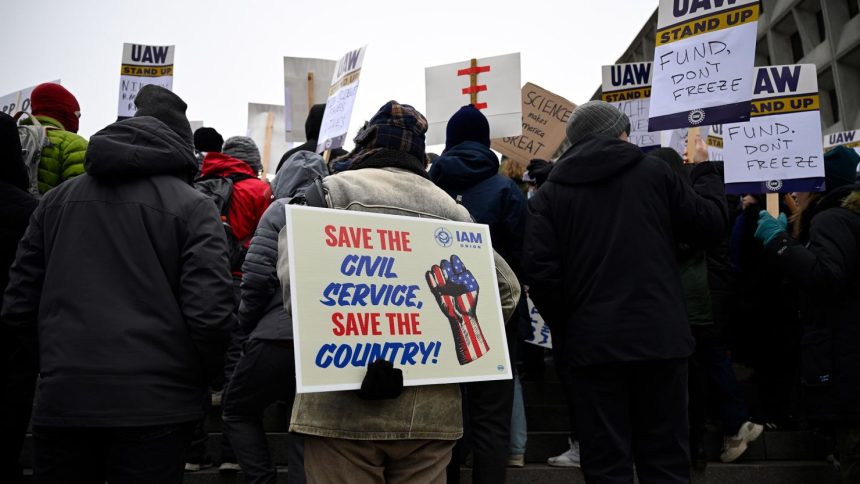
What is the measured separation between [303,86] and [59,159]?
3.52 metres

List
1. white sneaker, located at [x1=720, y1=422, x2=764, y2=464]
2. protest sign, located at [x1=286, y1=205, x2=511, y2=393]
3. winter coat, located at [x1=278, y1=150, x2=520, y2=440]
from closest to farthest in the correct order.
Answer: protest sign, located at [x1=286, y1=205, x2=511, y2=393] < winter coat, located at [x1=278, y1=150, x2=520, y2=440] < white sneaker, located at [x1=720, y1=422, x2=764, y2=464]

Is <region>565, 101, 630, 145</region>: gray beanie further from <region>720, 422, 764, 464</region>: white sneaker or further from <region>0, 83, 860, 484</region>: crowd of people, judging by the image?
<region>720, 422, 764, 464</region>: white sneaker

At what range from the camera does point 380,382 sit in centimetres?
213

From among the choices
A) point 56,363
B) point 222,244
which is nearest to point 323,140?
point 222,244

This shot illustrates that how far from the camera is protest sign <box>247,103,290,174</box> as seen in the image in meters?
8.79

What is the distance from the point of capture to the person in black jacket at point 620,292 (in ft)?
9.93

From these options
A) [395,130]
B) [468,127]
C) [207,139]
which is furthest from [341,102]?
[395,130]

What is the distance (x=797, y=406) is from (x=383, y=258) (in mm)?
4327

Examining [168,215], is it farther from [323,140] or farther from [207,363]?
[323,140]

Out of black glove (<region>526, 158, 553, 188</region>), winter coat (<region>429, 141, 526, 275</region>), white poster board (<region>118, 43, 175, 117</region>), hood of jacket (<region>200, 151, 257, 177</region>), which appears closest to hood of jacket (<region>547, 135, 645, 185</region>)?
winter coat (<region>429, 141, 526, 275</region>)

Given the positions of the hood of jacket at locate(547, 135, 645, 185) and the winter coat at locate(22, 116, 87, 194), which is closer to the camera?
the hood of jacket at locate(547, 135, 645, 185)

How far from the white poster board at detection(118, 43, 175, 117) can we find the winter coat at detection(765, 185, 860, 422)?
238 inches

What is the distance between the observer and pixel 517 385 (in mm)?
4137

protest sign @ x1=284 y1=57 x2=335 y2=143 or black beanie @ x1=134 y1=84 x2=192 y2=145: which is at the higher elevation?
protest sign @ x1=284 y1=57 x2=335 y2=143
